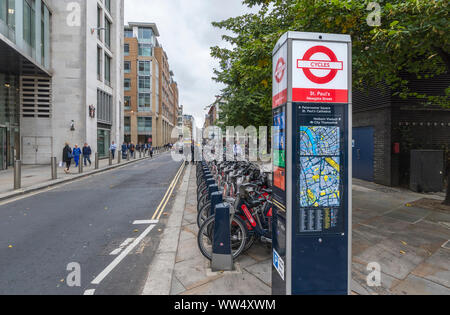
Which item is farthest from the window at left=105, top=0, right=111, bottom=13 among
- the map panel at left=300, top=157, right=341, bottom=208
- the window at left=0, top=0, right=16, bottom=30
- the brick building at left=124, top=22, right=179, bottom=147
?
the map panel at left=300, top=157, right=341, bottom=208

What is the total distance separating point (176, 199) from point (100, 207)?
2.26 m

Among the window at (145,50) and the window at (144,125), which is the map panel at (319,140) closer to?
the window at (144,125)

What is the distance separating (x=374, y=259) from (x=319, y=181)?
2265mm

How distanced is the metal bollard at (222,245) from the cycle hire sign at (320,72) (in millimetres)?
1917

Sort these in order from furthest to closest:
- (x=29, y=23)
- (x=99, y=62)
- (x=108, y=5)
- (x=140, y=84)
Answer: (x=140, y=84)
(x=108, y=5)
(x=99, y=62)
(x=29, y=23)

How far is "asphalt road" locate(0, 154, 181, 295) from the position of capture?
346 centimetres

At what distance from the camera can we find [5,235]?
5258mm

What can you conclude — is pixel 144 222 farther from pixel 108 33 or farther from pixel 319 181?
pixel 108 33

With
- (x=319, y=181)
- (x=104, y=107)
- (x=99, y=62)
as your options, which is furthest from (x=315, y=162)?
(x=99, y=62)

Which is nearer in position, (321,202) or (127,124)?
(321,202)

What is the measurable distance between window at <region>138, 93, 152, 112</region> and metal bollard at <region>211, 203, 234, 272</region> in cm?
5541

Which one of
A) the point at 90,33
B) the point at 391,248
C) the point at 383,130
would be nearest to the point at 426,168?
the point at 383,130

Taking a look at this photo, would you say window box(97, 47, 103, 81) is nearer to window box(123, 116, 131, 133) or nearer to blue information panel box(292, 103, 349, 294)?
blue information panel box(292, 103, 349, 294)

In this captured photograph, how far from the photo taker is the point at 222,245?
3689mm
